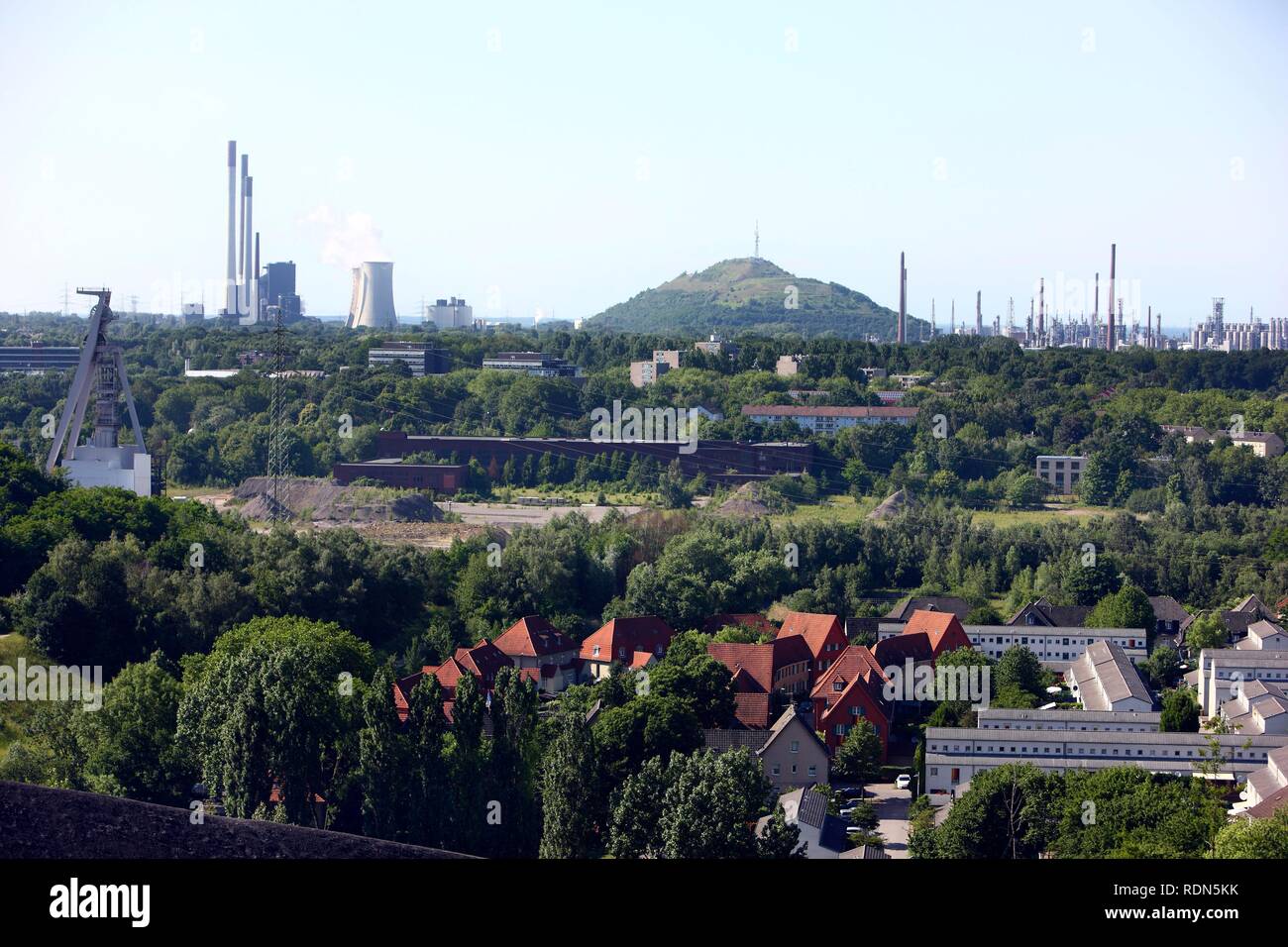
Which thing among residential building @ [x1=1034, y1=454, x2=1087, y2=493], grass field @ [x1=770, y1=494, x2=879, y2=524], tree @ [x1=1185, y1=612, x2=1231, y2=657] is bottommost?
tree @ [x1=1185, y1=612, x2=1231, y2=657]

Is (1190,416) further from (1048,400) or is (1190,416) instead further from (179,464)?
(179,464)

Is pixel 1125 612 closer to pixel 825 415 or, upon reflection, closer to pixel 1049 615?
pixel 1049 615

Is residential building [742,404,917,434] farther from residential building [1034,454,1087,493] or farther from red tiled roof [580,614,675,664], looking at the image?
red tiled roof [580,614,675,664]

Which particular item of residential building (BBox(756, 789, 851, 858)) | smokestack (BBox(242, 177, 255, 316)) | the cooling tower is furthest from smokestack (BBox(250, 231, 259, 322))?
residential building (BBox(756, 789, 851, 858))

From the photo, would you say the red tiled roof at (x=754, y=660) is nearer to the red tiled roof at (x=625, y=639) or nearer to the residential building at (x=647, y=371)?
the red tiled roof at (x=625, y=639)

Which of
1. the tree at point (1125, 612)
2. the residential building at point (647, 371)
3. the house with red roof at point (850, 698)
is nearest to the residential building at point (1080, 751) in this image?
the house with red roof at point (850, 698)

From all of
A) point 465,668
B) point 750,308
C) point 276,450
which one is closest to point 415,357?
point 276,450
